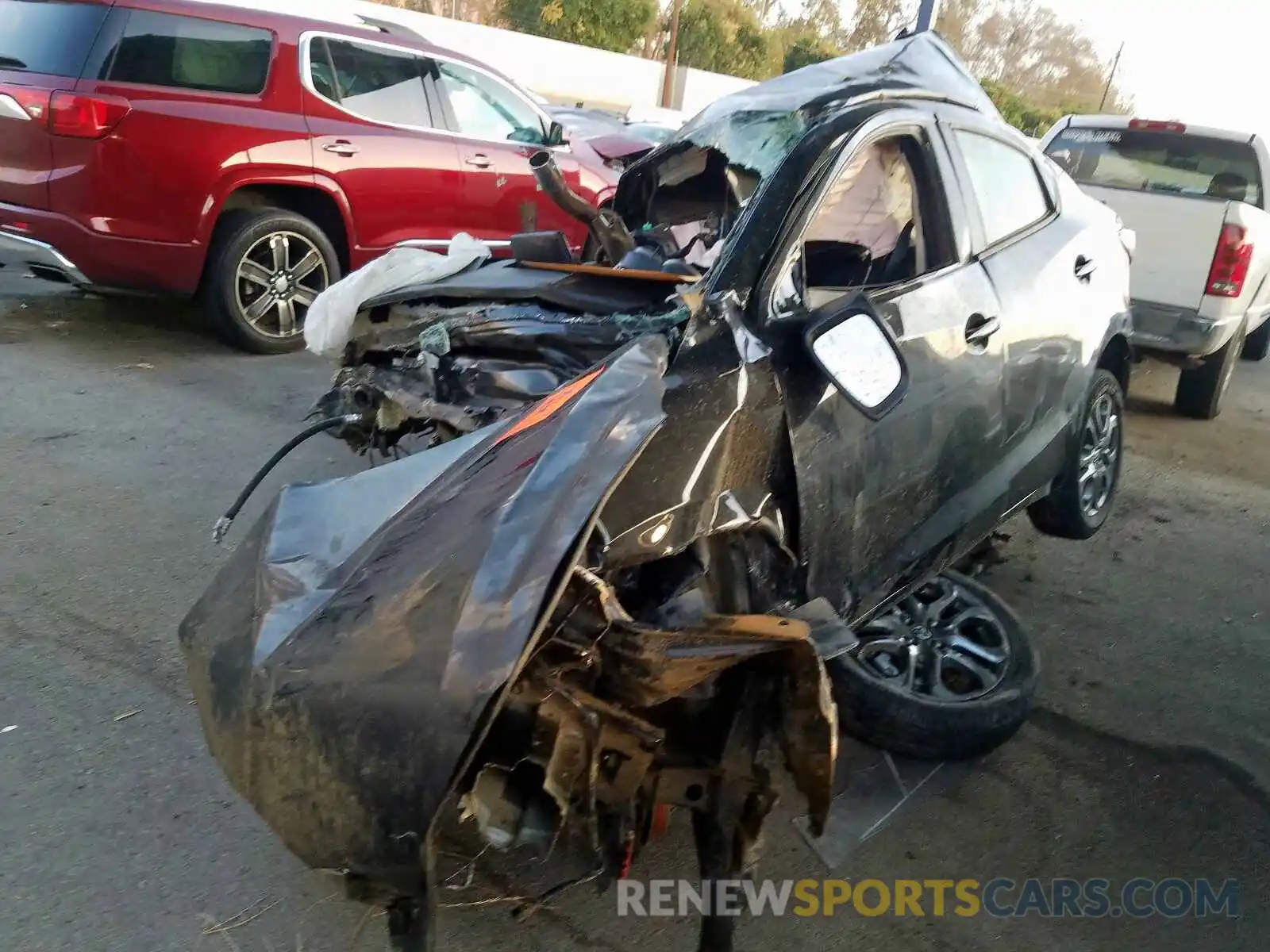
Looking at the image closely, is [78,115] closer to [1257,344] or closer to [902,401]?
[902,401]

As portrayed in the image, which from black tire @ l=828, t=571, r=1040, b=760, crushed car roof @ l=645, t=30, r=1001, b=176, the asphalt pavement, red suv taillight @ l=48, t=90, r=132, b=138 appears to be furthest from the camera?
red suv taillight @ l=48, t=90, r=132, b=138

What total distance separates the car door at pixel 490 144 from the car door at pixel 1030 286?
371cm

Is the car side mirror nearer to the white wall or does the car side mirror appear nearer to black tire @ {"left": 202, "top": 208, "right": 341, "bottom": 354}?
black tire @ {"left": 202, "top": 208, "right": 341, "bottom": 354}

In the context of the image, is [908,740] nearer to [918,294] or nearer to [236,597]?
[918,294]

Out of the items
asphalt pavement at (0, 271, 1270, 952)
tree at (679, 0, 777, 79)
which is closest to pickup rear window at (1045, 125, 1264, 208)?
asphalt pavement at (0, 271, 1270, 952)

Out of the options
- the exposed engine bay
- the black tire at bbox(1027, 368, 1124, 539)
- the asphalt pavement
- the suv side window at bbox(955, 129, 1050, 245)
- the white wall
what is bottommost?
the asphalt pavement

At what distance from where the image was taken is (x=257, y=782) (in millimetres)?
1916

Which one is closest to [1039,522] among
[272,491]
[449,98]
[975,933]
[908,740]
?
[908,740]

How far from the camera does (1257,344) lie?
32.1 ft

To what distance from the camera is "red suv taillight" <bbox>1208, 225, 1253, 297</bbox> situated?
6414 mm

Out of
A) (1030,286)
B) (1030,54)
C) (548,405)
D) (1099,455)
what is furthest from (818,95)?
(1030,54)

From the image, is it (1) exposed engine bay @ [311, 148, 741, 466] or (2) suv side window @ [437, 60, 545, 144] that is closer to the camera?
(1) exposed engine bay @ [311, 148, 741, 466]

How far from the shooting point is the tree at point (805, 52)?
97.9 feet

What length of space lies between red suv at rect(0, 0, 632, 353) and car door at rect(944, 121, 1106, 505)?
2032 millimetres
